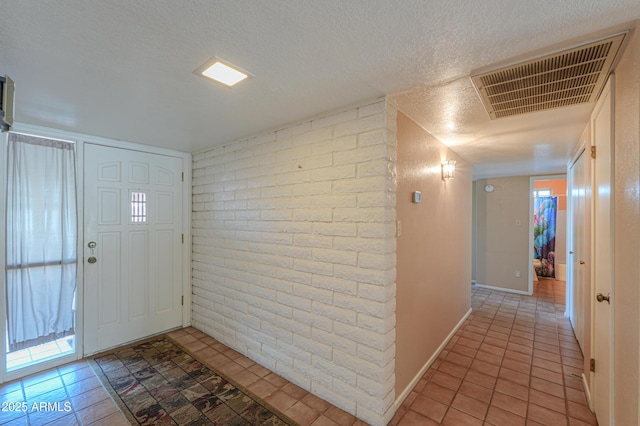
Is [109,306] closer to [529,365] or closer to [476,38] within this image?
[476,38]

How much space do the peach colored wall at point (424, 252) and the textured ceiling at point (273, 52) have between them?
1.11ft

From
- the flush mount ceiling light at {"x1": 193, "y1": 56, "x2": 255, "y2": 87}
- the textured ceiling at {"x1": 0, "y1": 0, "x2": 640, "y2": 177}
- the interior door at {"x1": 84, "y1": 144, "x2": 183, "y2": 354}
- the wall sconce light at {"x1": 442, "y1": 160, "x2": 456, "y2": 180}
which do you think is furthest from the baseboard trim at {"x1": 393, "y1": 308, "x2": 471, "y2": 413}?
the interior door at {"x1": 84, "y1": 144, "x2": 183, "y2": 354}

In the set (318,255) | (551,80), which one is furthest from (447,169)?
(318,255)

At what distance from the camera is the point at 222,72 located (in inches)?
58.8

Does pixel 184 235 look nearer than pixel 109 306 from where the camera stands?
No

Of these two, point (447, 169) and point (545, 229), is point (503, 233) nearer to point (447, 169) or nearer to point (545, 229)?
point (545, 229)

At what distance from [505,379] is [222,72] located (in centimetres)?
321

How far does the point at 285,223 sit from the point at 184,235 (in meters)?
1.79

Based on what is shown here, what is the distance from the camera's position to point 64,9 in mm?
1032

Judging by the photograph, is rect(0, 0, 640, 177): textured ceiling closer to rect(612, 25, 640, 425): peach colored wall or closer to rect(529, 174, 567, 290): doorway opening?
rect(612, 25, 640, 425): peach colored wall

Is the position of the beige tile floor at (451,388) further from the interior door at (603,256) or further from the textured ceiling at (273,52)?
the textured ceiling at (273,52)

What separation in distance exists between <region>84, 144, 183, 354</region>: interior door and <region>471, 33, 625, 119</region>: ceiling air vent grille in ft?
10.8

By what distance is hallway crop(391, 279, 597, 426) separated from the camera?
6.38 feet

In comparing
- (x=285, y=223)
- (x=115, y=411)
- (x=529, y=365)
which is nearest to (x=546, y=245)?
(x=529, y=365)
